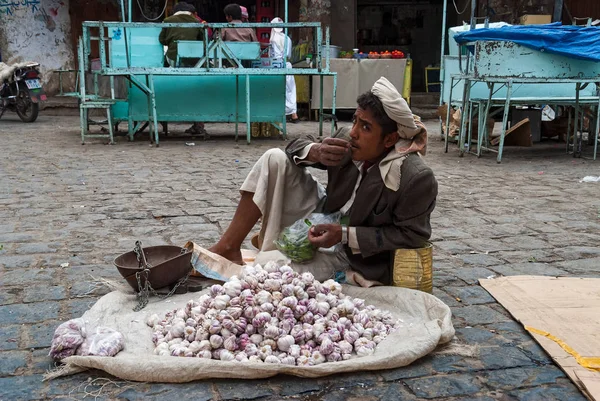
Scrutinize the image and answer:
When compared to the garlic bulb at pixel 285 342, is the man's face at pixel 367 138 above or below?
above

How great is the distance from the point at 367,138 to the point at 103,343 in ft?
4.58

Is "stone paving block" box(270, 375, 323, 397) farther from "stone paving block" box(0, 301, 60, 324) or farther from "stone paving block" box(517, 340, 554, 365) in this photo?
"stone paving block" box(0, 301, 60, 324)

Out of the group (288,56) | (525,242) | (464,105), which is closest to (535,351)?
(525,242)

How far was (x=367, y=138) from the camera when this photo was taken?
287cm

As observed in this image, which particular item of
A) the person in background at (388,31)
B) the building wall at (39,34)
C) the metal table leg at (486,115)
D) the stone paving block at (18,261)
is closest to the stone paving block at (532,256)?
the stone paving block at (18,261)

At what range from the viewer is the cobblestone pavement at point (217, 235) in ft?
7.23

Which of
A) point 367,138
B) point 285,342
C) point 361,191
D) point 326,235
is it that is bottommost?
point 285,342

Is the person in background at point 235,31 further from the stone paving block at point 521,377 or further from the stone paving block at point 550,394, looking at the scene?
the stone paving block at point 550,394

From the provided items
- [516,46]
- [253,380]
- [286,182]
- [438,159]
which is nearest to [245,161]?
[438,159]

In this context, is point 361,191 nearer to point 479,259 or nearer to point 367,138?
point 367,138

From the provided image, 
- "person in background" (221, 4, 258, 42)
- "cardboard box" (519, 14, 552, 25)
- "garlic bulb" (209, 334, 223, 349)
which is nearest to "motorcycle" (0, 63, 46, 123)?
"person in background" (221, 4, 258, 42)

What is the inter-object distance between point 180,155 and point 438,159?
128 inches

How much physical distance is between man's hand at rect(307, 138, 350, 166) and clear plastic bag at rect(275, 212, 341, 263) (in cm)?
31

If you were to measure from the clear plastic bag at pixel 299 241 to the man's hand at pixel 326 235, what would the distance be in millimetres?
126
